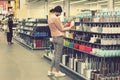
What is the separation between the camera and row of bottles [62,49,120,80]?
6571 millimetres

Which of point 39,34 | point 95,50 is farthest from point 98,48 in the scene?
point 39,34

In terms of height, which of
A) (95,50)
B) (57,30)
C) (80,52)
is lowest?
(80,52)

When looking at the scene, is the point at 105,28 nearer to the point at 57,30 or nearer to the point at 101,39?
the point at 101,39

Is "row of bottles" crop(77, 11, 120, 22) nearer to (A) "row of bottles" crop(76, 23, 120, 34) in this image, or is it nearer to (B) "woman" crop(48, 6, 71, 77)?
(A) "row of bottles" crop(76, 23, 120, 34)

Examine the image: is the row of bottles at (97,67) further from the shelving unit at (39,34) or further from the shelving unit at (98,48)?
the shelving unit at (39,34)

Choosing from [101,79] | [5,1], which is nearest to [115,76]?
[101,79]

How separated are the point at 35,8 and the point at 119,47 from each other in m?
16.8

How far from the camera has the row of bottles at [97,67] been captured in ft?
21.6

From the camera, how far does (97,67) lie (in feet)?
22.9

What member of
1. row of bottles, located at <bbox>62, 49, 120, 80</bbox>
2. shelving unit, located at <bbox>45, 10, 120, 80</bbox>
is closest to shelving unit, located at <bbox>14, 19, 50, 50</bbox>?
shelving unit, located at <bbox>45, 10, 120, 80</bbox>

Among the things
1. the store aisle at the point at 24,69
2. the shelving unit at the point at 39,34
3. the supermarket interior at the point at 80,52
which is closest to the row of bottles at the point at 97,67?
the supermarket interior at the point at 80,52

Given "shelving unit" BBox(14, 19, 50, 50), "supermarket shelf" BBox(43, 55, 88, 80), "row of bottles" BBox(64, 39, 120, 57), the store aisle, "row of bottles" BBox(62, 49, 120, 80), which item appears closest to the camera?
"row of bottles" BBox(64, 39, 120, 57)

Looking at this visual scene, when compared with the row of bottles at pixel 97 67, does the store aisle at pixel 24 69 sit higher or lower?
lower

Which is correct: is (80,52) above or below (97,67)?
above
